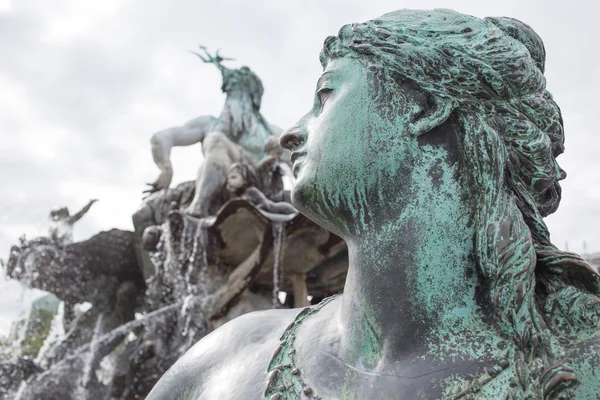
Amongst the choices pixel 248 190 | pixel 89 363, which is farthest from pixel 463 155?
pixel 89 363

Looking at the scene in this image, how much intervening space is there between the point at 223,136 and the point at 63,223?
8.06 feet

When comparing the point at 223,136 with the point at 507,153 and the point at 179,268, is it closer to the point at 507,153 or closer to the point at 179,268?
the point at 179,268

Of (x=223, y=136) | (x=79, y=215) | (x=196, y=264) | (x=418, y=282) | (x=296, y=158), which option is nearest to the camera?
(x=418, y=282)

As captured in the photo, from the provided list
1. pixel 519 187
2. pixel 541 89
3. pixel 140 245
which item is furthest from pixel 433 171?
pixel 140 245

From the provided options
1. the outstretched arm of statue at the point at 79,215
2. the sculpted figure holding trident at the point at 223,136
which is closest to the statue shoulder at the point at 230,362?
the sculpted figure holding trident at the point at 223,136

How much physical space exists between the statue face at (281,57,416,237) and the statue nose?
0.08ft

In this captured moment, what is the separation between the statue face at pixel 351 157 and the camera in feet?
3.87

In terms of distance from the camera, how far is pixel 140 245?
24.9ft

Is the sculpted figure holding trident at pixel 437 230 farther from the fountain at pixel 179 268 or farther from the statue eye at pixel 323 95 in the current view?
the fountain at pixel 179 268

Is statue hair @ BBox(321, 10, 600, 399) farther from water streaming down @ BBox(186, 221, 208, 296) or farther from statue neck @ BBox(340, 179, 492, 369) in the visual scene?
water streaming down @ BBox(186, 221, 208, 296)

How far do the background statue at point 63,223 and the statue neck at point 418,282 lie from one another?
7.20 m

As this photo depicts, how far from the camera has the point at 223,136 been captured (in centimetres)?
717

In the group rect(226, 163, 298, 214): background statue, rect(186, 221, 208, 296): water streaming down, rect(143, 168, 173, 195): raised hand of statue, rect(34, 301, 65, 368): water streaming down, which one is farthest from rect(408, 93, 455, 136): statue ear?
rect(34, 301, 65, 368): water streaming down

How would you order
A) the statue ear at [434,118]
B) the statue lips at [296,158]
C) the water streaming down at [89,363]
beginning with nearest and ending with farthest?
1. the statue ear at [434,118]
2. the statue lips at [296,158]
3. the water streaming down at [89,363]
